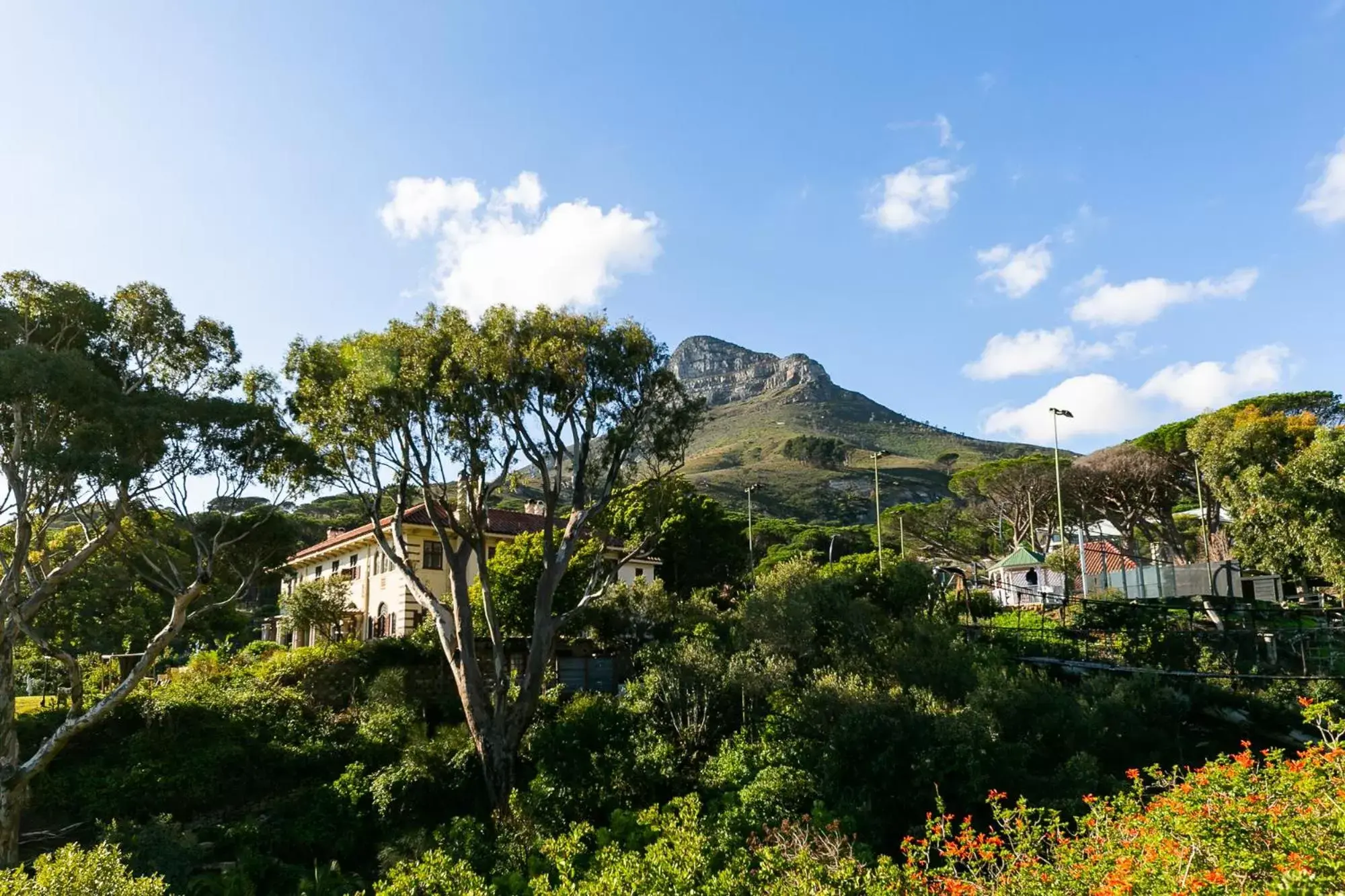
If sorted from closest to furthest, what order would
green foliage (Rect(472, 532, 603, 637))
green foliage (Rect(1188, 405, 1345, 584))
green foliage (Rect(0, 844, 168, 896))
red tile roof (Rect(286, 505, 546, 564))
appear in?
green foliage (Rect(0, 844, 168, 896)) < green foliage (Rect(1188, 405, 1345, 584)) < green foliage (Rect(472, 532, 603, 637)) < red tile roof (Rect(286, 505, 546, 564))

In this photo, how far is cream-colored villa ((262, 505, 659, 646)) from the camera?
33.8m

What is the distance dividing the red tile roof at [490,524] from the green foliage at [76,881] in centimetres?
2424

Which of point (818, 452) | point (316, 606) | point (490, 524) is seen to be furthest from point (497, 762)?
point (818, 452)

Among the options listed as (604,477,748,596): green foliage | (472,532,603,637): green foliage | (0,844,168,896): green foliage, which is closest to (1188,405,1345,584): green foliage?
(604,477,748,596): green foliage

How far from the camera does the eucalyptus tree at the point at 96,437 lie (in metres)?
18.0

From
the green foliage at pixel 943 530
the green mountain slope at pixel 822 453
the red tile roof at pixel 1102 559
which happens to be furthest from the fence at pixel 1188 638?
the green mountain slope at pixel 822 453

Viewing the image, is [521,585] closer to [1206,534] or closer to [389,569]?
[389,569]

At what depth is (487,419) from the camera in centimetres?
2091

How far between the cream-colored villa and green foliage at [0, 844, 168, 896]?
72.4ft

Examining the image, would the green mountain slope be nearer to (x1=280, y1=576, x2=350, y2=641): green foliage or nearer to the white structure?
the white structure

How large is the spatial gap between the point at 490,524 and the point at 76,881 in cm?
2918

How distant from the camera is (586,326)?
20.7 meters

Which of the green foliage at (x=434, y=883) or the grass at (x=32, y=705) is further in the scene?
the grass at (x=32, y=705)

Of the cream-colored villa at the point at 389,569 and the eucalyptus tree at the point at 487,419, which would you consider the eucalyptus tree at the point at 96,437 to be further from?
the cream-colored villa at the point at 389,569
